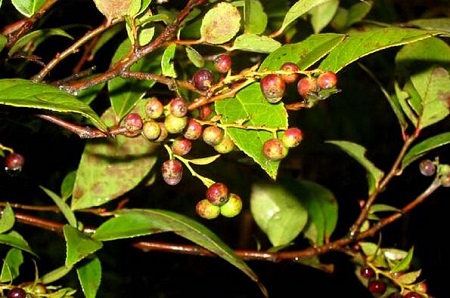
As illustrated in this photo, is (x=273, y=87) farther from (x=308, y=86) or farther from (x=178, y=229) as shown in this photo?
(x=178, y=229)

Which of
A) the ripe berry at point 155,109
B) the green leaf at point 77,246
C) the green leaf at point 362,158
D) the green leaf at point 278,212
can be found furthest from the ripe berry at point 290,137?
the green leaf at point 278,212

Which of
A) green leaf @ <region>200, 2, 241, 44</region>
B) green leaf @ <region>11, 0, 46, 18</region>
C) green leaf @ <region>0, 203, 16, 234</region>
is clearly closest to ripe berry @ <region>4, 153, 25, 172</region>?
green leaf @ <region>0, 203, 16, 234</region>

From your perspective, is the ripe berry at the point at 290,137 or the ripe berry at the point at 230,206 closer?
the ripe berry at the point at 290,137

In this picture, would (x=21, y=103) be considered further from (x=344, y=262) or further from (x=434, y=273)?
(x=434, y=273)

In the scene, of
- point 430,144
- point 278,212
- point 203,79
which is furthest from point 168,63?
point 278,212

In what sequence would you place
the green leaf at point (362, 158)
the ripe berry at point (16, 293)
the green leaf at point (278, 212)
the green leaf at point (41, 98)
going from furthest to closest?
1. the green leaf at point (278, 212)
2. the green leaf at point (362, 158)
3. the ripe berry at point (16, 293)
4. the green leaf at point (41, 98)

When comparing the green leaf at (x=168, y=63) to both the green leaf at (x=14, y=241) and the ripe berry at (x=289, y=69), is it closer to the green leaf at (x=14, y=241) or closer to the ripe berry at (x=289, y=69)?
the ripe berry at (x=289, y=69)
